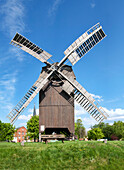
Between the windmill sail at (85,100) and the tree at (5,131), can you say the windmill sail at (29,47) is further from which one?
the tree at (5,131)

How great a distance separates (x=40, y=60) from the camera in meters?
A: 20.9

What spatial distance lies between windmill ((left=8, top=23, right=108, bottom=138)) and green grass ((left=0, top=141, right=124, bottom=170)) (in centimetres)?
711

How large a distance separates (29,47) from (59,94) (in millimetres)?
6667

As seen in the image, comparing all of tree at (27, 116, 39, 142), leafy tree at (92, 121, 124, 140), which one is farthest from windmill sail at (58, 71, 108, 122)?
leafy tree at (92, 121, 124, 140)

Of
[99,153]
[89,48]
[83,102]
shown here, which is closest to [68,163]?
[99,153]

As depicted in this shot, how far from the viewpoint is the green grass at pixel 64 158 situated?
10.9 metres

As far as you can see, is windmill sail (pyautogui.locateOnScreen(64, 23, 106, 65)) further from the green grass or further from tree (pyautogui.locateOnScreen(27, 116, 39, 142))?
tree (pyautogui.locateOnScreen(27, 116, 39, 142))

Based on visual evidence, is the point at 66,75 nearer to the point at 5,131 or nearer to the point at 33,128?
the point at 33,128

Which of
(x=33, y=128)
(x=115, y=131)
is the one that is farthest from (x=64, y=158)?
(x=115, y=131)

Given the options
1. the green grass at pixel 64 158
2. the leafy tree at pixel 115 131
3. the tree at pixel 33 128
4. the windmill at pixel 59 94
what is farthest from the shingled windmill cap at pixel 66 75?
the leafy tree at pixel 115 131

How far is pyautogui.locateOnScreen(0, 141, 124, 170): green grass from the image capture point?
10.9 metres

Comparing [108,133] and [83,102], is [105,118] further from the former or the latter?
[108,133]

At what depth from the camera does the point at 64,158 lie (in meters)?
11.7

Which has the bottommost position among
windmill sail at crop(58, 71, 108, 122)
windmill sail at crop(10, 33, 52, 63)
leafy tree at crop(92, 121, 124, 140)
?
leafy tree at crop(92, 121, 124, 140)
